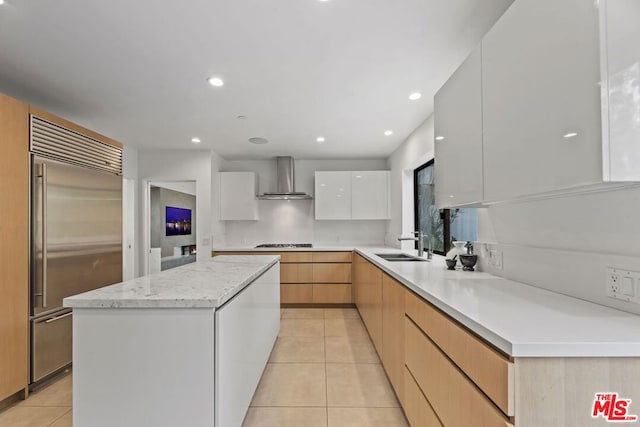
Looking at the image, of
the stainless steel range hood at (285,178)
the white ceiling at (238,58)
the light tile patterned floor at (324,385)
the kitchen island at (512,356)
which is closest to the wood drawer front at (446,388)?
the kitchen island at (512,356)

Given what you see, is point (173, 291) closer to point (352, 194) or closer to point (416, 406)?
point (416, 406)

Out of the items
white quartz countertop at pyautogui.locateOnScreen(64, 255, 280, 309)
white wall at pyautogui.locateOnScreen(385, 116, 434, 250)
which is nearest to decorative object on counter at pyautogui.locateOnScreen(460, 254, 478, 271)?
white quartz countertop at pyautogui.locateOnScreen(64, 255, 280, 309)

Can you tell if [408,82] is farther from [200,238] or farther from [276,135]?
[200,238]

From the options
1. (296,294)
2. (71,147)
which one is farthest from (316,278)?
(71,147)

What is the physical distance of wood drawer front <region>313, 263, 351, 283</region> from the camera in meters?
4.48

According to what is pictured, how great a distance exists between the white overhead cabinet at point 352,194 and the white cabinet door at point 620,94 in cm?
401

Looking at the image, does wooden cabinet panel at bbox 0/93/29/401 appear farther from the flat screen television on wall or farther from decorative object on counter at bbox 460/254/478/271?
the flat screen television on wall

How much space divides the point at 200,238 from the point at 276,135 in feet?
6.39

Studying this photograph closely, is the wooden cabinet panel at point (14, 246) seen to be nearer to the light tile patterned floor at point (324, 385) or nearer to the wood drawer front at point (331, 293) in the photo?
the light tile patterned floor at point (324, 385)

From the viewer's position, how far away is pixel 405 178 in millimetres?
4312

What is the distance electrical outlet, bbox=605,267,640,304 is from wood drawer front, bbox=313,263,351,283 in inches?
135

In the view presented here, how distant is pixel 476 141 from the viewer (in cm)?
153

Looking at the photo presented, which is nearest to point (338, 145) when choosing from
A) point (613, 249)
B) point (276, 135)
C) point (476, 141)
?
point (276, 135)

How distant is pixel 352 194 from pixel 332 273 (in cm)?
128
